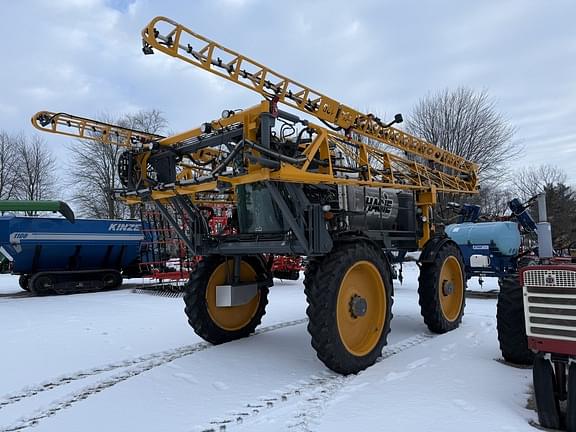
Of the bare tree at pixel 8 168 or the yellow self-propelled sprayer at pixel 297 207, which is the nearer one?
the yellow self-propelled sprayer at pixel 297 207

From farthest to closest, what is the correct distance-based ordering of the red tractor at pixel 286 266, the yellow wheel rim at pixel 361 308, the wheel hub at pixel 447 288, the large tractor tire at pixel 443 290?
1. the red tractor at pixel 286 266
2. the wheel hub at pixel 447 288
3. the large tractor tire at pixel 443 290
4. the yellow wheel rim at pixel 361 308

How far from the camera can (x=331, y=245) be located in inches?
191

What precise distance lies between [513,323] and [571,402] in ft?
4.84

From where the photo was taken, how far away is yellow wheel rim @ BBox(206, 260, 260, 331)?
19.9 feet

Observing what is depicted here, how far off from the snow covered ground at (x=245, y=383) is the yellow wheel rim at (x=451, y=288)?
0.39 metres

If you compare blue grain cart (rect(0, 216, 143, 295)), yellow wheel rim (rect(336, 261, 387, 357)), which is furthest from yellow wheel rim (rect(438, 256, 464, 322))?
blue grain cart (rect(0, 216, 143, 295))

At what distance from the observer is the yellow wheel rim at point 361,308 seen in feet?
16.1

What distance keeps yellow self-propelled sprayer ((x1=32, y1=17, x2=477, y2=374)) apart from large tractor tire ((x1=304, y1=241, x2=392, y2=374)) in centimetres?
1

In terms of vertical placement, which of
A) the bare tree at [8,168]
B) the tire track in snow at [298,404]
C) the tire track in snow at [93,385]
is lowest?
the tire track in snow at [298,404]

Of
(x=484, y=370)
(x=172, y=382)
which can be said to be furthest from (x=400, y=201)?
(x=172, y=382)

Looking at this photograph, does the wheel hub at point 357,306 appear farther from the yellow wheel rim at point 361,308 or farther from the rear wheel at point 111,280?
the rear wheel at point 111,280

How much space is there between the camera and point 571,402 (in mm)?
→ 3244

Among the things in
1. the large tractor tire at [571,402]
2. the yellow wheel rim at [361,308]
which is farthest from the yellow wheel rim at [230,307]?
the large tractor tire at [571,402]

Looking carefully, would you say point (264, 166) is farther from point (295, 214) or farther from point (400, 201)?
point (400, 201)
